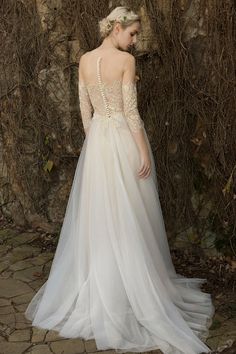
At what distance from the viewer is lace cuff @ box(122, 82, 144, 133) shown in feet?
10.6

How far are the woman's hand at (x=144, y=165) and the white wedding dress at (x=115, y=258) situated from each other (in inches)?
1.4

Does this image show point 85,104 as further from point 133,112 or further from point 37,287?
point 37,287

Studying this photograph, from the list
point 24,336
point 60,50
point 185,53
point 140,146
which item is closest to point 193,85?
point 185,53

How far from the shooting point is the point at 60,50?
16.3 feet

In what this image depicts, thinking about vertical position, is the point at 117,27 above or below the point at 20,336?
above

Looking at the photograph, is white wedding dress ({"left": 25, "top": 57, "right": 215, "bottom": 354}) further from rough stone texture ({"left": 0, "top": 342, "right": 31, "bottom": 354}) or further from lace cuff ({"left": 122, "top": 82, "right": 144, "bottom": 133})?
rough stone texture ({"left": 0, "top": 342, "right": 31, "bottom": 354})

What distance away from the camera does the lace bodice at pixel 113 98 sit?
3.26 meters

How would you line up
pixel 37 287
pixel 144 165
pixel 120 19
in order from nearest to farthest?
pixel 120 19
pixel 144 165
pixel 37 287

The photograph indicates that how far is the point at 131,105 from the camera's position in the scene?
3293 millimetres

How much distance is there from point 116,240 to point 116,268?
0.61 feet

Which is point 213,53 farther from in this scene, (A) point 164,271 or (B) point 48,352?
(B) point 48,352

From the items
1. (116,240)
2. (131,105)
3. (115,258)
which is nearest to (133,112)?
(131,105)

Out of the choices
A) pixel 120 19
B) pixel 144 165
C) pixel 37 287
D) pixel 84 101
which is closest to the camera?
pixel 120 19

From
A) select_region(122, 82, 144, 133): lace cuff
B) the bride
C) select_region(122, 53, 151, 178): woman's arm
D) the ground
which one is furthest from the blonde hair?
the ground
